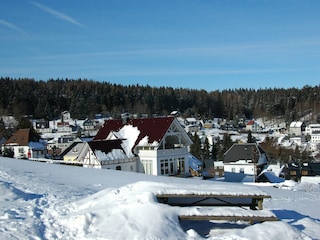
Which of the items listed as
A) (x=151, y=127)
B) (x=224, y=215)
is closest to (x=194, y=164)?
(x=151, y=127)

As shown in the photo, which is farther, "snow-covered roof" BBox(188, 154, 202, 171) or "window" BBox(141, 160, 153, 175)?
"snow-covered roof" BBox(188, 154, 202, 171)

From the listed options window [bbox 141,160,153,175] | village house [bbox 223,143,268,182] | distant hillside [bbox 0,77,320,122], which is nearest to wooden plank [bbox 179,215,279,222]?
window [bbox 141,160,153,175]

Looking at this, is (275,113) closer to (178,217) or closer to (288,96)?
(288,96)

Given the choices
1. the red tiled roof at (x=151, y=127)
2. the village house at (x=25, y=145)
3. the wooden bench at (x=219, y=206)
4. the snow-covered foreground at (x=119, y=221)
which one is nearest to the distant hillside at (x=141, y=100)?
the village house at (x=25, y=145)

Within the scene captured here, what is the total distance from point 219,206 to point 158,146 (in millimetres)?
15453

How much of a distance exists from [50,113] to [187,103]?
58199 millimetres

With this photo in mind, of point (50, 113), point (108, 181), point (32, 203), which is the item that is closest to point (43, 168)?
point (108, 181)

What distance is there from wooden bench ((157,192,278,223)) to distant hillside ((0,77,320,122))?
365 feet

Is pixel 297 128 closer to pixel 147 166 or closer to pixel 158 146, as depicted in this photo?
pixel 147 166

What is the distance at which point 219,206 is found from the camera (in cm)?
849

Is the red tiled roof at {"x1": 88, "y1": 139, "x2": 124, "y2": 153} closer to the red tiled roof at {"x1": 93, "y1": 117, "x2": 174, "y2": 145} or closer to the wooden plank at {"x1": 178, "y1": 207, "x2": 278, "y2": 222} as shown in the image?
the red tiled roof at {"x1": 93, "y1": 117, "x2": 174, "y2": 145}

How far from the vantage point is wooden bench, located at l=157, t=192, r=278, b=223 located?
24.1 feet

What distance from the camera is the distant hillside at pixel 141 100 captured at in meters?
132

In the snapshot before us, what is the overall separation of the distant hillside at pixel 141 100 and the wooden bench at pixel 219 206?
111m
